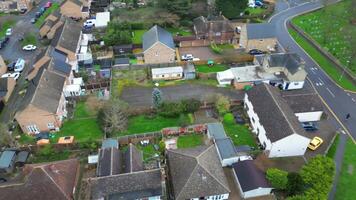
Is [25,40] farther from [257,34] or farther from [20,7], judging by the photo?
[257,34]

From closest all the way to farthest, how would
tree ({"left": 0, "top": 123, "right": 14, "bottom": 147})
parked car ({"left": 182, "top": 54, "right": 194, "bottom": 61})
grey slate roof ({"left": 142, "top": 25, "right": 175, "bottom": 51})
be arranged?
1. tree ({"left": 0, "top": 123, "right": 14, "bottom": 147})
2. grey slate roof ({"left": 142, "top": 25, "right": 175, "bottom": 51})
3. parked car ({"left": 182, "top": 54, "right": 194, "bottom": 61})

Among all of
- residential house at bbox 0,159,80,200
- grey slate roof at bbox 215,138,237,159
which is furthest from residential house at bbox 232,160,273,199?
residential house at bbox 0,159,80,200

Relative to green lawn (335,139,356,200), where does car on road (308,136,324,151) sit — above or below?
above

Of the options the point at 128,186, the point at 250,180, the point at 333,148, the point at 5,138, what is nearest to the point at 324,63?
the point at 333,148

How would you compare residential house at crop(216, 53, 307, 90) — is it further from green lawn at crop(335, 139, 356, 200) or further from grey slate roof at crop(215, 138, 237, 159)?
grey slate roof at crop(215, 138, 237, 159)

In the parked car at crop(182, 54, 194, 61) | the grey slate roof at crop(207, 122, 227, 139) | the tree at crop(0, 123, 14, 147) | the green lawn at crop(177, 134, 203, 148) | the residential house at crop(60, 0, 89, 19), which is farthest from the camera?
the residential house at crop(60, 0, 89, 19)

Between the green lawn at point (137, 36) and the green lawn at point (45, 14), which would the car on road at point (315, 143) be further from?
the green lawn at point (45, 14)

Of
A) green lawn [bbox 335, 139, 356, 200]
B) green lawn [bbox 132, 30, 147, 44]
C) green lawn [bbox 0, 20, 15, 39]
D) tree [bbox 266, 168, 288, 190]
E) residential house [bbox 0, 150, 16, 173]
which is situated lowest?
green lawn [bbox 335, 139, 356, 200]
